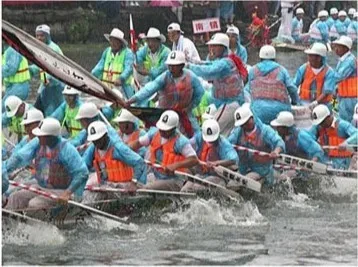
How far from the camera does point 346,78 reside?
20609 millimetres

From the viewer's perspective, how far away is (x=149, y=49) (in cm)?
2136

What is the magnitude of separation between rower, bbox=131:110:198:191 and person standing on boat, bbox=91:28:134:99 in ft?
14.5

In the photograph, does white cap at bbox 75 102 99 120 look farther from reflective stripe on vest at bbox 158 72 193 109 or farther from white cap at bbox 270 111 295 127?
white cap at bbox 270 111 295 127

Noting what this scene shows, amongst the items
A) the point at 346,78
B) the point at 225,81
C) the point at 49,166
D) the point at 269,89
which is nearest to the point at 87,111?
the point at 49,166

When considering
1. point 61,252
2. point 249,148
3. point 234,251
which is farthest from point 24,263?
point 249,148

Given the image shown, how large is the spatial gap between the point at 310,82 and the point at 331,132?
1.81 metres

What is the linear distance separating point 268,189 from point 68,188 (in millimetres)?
3566

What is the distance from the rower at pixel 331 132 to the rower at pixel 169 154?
260 centimetres

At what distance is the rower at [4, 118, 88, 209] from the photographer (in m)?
14.5

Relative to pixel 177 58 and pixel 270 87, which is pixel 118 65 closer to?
pixel 270 87

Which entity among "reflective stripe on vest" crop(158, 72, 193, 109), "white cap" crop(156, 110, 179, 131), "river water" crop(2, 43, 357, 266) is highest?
"reflective stripe on vest" crop(158, 72, 193, 109)

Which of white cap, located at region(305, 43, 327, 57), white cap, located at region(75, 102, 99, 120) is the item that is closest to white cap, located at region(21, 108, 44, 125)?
white cap, located at region(75, 102, 99, 120)

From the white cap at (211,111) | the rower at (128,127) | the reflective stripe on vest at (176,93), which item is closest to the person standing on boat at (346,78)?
the white cap at (211,111)

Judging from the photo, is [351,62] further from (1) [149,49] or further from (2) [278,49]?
(2) [278,49]
